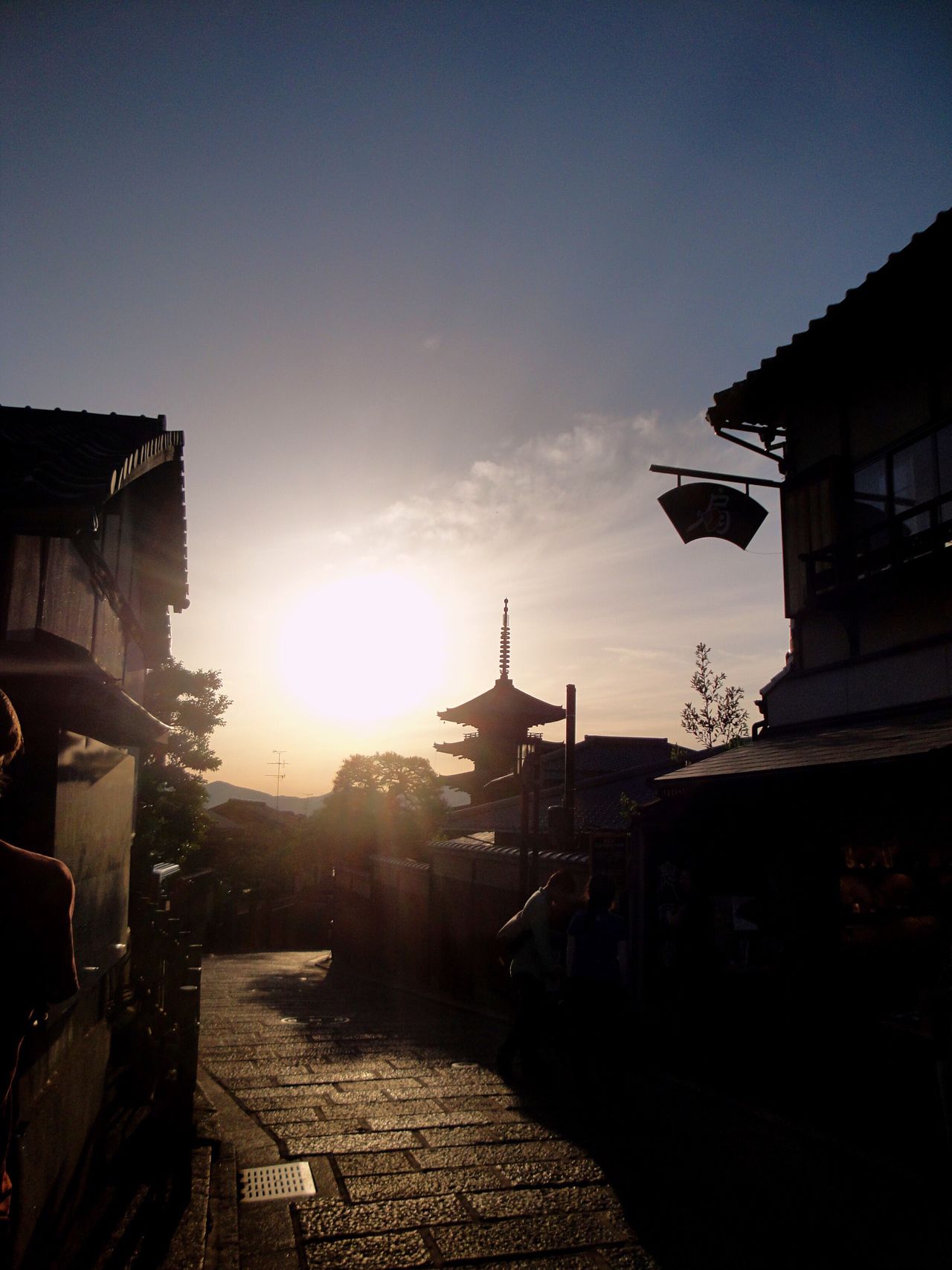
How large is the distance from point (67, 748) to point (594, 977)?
5.37 m

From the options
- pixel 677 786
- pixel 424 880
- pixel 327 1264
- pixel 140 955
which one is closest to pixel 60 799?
pixel 327 1264

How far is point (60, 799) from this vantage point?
493 cm

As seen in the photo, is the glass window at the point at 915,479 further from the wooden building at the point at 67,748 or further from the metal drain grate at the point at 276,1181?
the metal drain grate at the point at 276,1181

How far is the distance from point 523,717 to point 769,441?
87.0 ft

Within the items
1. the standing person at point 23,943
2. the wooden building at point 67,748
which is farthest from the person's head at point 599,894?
the standing person at point 23,943

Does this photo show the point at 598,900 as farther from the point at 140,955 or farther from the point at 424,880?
the point at 424,880

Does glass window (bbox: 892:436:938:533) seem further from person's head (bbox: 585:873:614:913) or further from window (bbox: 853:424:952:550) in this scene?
person's head (bbox: 585:873:614:913)

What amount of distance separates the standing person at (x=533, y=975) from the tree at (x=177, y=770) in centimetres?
399

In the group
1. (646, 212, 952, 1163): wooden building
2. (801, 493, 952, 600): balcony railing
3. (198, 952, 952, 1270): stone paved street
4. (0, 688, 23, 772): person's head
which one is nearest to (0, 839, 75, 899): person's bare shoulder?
(0, 688, 23, 772): person's head

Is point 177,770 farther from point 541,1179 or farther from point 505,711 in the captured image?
point 541,1179

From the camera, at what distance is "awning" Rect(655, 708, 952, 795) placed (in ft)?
29.0

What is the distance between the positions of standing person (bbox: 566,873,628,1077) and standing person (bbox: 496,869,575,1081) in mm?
394

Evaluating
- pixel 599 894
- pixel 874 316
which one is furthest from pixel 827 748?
pixel 874 316

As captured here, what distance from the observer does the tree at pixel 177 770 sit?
16.6 meters
